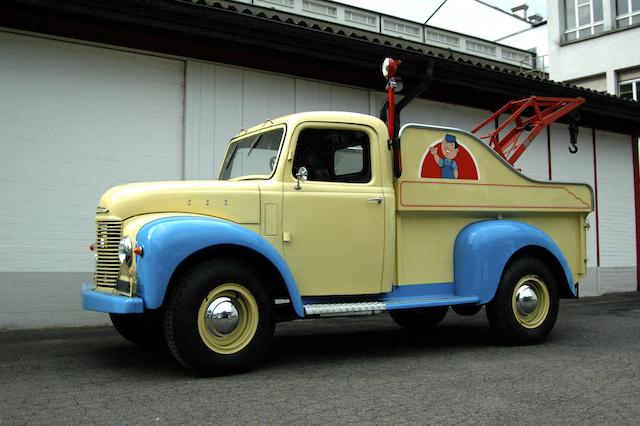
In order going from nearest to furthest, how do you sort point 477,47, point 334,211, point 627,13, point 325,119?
point 334,211 → point 325,119 → point 477,47 → point 627,13

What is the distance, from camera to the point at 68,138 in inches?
309

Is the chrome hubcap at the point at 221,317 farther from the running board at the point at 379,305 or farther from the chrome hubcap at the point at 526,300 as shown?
the chrome hubcap at the point at 526,300

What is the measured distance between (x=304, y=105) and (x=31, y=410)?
6.65 metres

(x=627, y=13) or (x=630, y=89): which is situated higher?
(x=627, y=13)

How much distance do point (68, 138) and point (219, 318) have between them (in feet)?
14.1

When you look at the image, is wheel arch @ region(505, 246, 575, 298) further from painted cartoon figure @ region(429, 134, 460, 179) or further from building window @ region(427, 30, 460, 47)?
building window @ region(427, 30, 460, 47)

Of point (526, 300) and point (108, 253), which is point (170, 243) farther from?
point (526, 300)

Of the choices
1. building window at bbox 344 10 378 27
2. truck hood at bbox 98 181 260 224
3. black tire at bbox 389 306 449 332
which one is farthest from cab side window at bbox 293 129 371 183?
building window at bbox 344 10 378 27

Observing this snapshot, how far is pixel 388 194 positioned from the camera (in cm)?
576

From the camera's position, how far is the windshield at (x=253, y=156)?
5656 mm

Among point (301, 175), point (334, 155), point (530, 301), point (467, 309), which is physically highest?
point (334, 155)

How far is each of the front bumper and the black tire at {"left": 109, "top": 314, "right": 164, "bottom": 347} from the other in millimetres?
641

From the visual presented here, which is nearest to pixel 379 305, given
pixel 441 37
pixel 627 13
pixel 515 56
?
pixel 441 37

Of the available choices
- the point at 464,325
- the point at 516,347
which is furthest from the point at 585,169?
the point at 516,347
